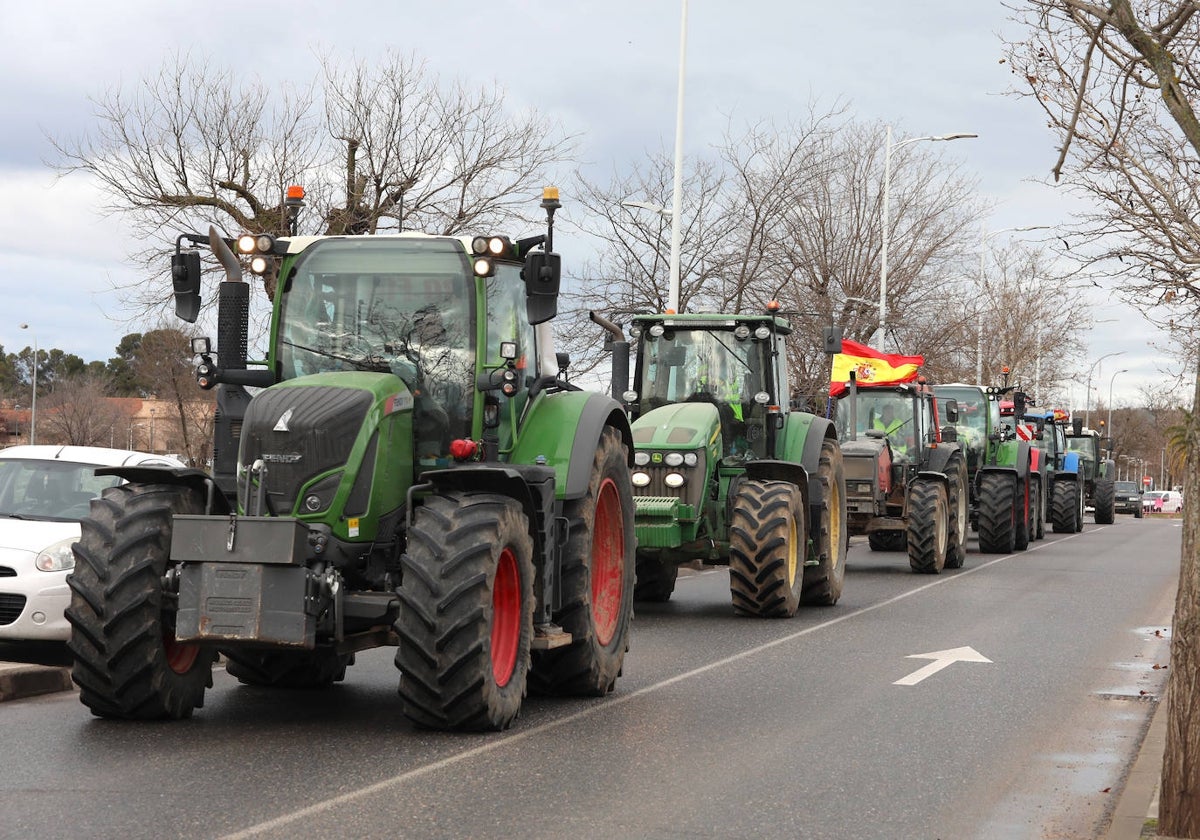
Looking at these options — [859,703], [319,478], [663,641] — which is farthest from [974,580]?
[319,478]

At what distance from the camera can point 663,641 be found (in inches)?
540

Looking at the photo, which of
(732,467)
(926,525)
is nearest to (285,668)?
(732,467)

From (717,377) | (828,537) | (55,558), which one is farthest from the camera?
(717,377)

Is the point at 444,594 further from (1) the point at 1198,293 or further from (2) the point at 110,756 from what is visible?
(1) the point at 1198,293

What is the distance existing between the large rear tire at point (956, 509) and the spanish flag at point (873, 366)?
156cm

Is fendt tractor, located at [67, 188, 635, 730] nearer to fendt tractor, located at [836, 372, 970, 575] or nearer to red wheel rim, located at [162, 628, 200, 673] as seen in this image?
red wheel rim, located at [162, 628, 200, 673]

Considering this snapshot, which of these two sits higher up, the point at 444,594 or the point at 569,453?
the point at 569,453

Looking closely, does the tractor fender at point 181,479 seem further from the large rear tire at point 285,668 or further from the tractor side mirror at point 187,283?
the large rear tire at point 285,668

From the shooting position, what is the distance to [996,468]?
88.5 ft

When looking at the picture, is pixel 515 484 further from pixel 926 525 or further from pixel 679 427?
pixel 926 525

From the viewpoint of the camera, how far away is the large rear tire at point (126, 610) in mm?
8305

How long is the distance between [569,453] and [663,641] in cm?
418

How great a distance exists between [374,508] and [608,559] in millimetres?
2637

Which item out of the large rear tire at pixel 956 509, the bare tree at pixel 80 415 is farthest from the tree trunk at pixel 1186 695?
the bare tree at pixel 80 415
